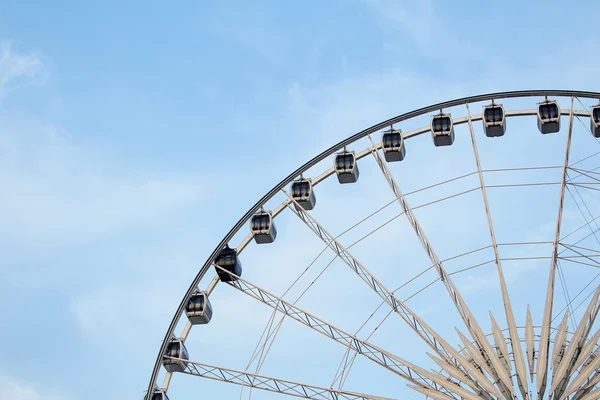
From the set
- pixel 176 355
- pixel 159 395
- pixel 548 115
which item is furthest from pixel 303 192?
pixel 548 115

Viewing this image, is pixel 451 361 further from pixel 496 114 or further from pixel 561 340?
pixel 496 114

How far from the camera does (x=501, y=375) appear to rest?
27734mm

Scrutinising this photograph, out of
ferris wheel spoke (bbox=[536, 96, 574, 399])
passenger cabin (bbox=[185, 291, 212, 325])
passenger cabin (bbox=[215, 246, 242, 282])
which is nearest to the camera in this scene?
ferris wheel spoke (bbox=[536, 96, 574, 399])

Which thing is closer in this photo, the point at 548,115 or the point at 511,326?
the point at 511,326

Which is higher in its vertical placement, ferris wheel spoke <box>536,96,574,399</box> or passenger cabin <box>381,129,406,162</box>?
passenger cabin <box>381,129,406,162</box>

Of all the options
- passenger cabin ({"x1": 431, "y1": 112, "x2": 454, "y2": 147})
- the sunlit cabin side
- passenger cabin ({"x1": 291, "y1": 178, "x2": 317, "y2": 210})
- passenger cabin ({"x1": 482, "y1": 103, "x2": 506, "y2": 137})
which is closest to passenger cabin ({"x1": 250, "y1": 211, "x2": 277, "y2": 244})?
passenger cabin ({"x1": 291, "y1": 178, "x2": 317, "y2": 210})

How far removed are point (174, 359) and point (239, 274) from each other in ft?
12.8

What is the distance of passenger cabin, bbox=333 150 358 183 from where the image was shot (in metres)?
36.0

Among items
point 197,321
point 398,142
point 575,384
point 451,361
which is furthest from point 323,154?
point 575,384

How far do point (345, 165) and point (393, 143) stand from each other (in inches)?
78.8

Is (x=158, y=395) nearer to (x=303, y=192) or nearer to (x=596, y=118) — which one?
(x=303, y=192)

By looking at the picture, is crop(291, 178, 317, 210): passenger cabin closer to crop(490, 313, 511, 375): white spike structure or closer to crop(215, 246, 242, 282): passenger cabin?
crop(215, 246, 242, 282): passenger cabin

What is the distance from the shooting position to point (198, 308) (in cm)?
3472

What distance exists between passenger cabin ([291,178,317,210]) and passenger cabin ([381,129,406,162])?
3.13m
